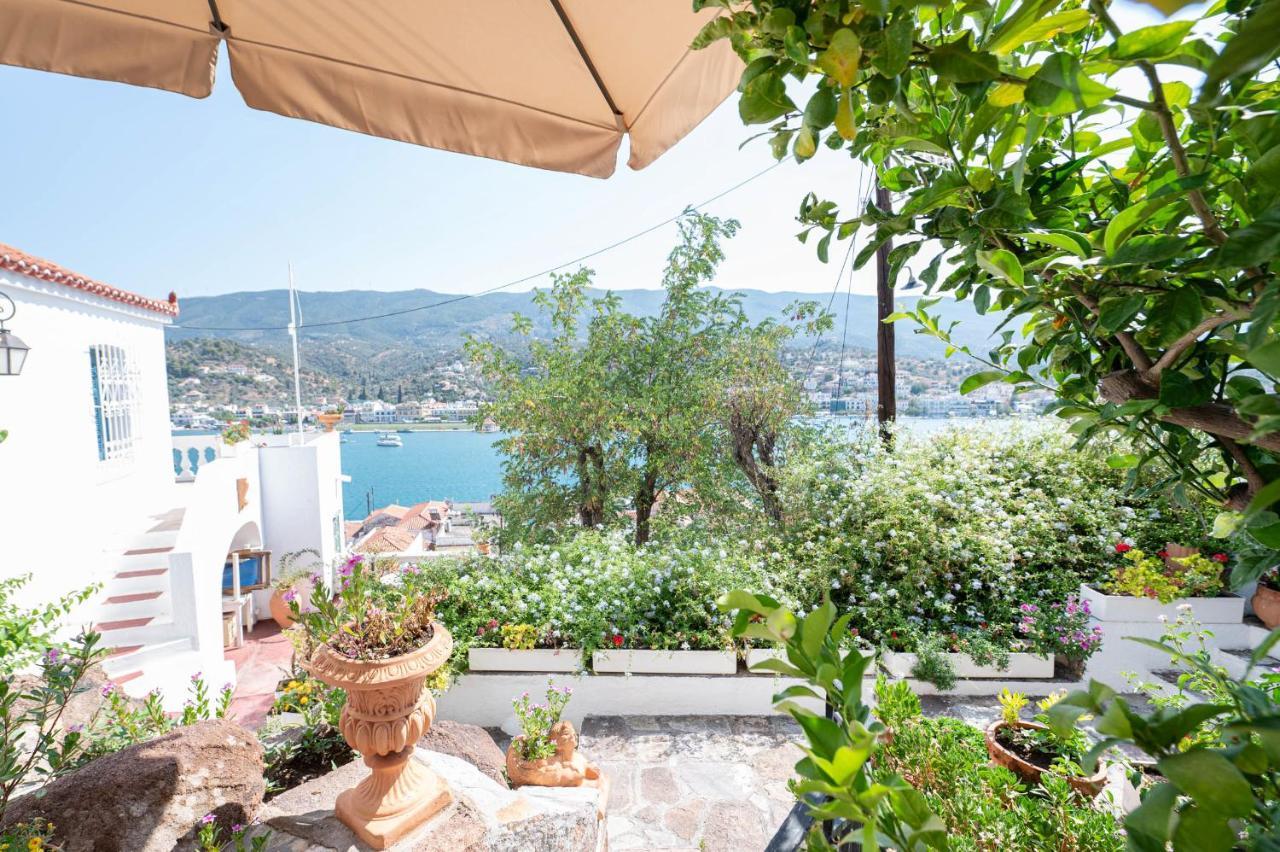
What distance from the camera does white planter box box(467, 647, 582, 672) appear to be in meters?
3.88

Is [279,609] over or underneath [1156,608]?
underneath

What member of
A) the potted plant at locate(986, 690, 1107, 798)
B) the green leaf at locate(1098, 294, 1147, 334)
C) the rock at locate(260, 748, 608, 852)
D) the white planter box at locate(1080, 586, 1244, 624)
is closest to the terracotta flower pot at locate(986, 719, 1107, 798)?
the potted plant at locate(986, 690, 1107, 798)

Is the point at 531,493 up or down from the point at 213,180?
down

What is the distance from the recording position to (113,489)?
20.1 feet

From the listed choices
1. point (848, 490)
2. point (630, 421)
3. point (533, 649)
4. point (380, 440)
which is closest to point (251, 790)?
point (533, 649)

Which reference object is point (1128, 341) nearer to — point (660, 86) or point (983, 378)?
point (983, 378)

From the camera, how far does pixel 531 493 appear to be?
8.05 meters

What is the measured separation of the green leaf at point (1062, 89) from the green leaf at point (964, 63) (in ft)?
0.11

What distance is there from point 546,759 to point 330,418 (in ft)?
33.4

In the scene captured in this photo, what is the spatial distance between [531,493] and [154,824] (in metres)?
5.92

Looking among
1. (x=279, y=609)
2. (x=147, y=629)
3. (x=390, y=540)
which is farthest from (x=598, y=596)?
(x=390, y=540)

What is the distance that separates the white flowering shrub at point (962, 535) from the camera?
163 inches

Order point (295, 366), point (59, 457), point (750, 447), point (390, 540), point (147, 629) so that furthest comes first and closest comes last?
point (390, 540)
point (295, 366)
point (750, 447)
point (147, 629)
point (59, 457)

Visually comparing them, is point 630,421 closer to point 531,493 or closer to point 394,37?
point 531,493
